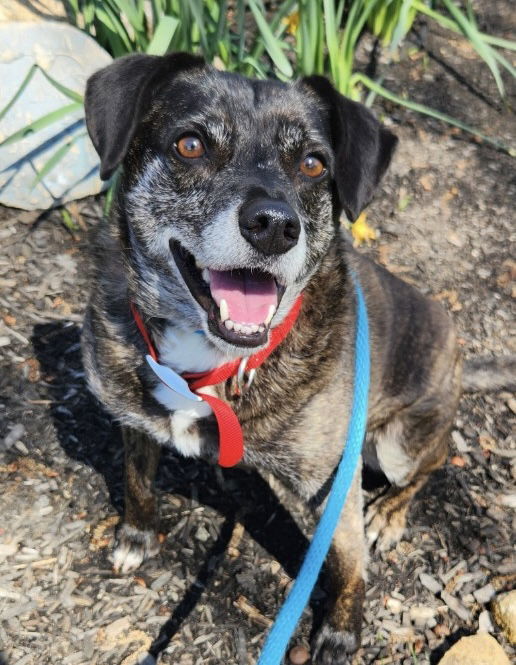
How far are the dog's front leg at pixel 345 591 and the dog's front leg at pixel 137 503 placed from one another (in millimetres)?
746

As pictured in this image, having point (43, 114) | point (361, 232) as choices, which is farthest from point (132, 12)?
point (361, 232)

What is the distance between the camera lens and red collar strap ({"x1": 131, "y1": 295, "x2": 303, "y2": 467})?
251 centimetres

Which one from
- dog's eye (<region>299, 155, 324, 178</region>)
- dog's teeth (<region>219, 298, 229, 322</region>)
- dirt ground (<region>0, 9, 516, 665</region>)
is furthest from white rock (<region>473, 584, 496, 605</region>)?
dog's eye (<region>299, 155, 324, 178</region>)

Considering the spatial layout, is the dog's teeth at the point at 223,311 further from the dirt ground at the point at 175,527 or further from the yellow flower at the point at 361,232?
the yellow flower at the point at 361,232

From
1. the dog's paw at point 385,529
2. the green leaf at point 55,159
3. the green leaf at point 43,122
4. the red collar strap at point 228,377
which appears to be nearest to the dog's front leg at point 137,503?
the red collar strap at point 228,377

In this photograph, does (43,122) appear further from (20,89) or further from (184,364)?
(184,364)

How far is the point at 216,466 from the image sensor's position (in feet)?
11.5

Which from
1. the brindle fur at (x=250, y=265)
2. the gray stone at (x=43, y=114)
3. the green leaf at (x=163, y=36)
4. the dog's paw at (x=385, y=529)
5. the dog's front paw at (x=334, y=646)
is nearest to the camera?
the brindle fur at (x=250, y=265)

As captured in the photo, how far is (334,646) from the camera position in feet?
9.46

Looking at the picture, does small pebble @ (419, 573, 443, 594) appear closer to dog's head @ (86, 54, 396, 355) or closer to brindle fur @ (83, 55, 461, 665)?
brindle fur @ (83, 55, 461, 665)

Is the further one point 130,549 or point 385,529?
point 385,529

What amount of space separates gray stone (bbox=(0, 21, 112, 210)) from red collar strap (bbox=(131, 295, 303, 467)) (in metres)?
1.84

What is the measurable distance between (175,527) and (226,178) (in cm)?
160

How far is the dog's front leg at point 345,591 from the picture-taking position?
285 cm
